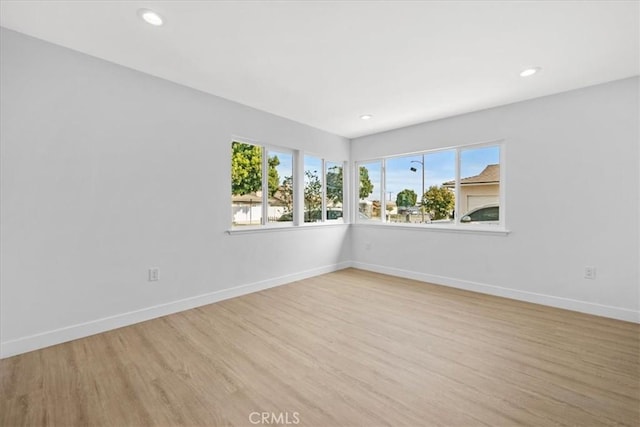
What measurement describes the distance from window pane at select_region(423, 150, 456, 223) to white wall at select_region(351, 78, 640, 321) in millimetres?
306

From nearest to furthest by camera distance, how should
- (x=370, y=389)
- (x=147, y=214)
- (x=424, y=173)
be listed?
(x=370, y=389) < (x=147, y=214) < (x=424, y=173)

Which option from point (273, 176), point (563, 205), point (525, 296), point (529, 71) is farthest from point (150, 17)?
point (525, 296)

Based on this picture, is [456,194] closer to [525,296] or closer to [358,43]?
[525,296]

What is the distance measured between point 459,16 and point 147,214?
3.17 metres

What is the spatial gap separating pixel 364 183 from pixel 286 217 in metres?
1.80

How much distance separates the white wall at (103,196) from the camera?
2188 millimetres

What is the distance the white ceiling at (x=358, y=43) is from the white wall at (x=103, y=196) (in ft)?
0.85

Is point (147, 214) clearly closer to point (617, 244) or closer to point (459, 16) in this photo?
point (459, 16)

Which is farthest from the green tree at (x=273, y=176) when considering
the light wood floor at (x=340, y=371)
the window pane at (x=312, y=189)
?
the light wood floor at (x=340, y=371)

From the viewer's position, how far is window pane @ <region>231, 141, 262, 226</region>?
12.1ft

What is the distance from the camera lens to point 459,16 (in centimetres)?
195

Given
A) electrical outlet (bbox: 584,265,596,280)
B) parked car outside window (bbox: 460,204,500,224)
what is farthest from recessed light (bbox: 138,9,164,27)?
electrical outlet (bbox: 584,265,596,280)

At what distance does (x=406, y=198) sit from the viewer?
480cm

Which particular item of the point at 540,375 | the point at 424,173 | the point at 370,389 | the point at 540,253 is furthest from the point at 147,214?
the point at 540,253
